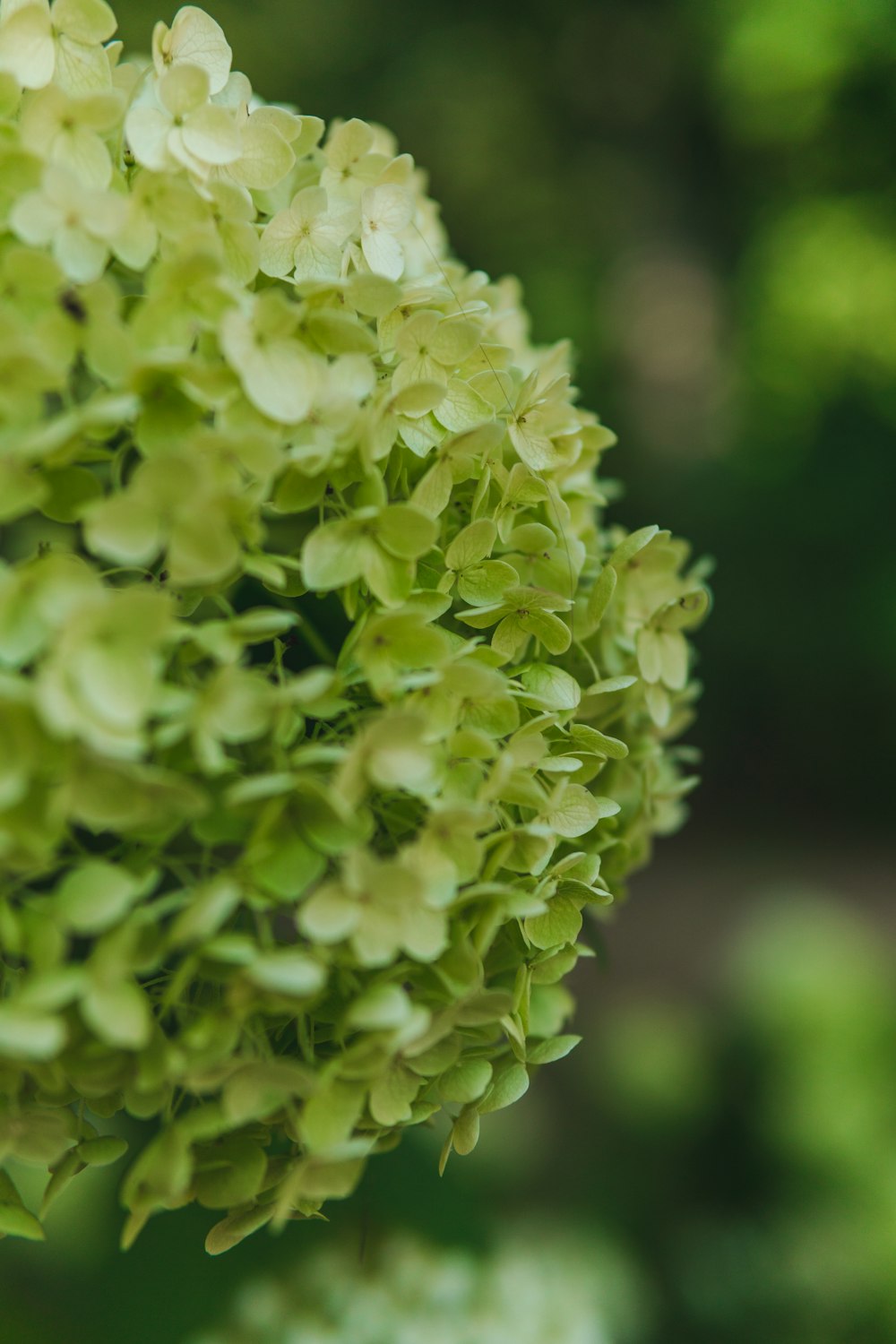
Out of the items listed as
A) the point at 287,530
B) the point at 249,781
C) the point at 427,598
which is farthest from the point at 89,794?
the point at 287,530

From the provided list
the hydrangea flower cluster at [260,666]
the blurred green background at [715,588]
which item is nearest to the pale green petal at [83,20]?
the hydrangea flower cluster at [260,666]

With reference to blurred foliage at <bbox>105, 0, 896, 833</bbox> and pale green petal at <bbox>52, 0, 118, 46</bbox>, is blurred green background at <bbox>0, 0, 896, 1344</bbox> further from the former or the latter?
pale green petal at <bbox>52, 0, 118, 46</bbox>

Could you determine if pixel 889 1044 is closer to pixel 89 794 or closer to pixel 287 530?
pixel 287 530

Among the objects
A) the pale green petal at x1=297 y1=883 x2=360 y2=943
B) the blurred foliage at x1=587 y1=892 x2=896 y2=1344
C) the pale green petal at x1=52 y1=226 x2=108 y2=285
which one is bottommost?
the blurred foliage at x1=587 y1=892 x2=896 y2=1344

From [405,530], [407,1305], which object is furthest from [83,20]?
[407,1305]

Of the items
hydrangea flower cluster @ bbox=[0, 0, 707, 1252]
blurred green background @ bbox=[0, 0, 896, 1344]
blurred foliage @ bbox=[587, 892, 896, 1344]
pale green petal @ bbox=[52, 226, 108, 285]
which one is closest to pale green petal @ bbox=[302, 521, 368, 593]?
hydrangea flower cluster @ bbox=[0, 0, 707, 1252]

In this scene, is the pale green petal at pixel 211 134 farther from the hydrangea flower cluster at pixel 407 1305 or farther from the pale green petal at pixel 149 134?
the hydrangea flower cluster at pixel 407 1305
